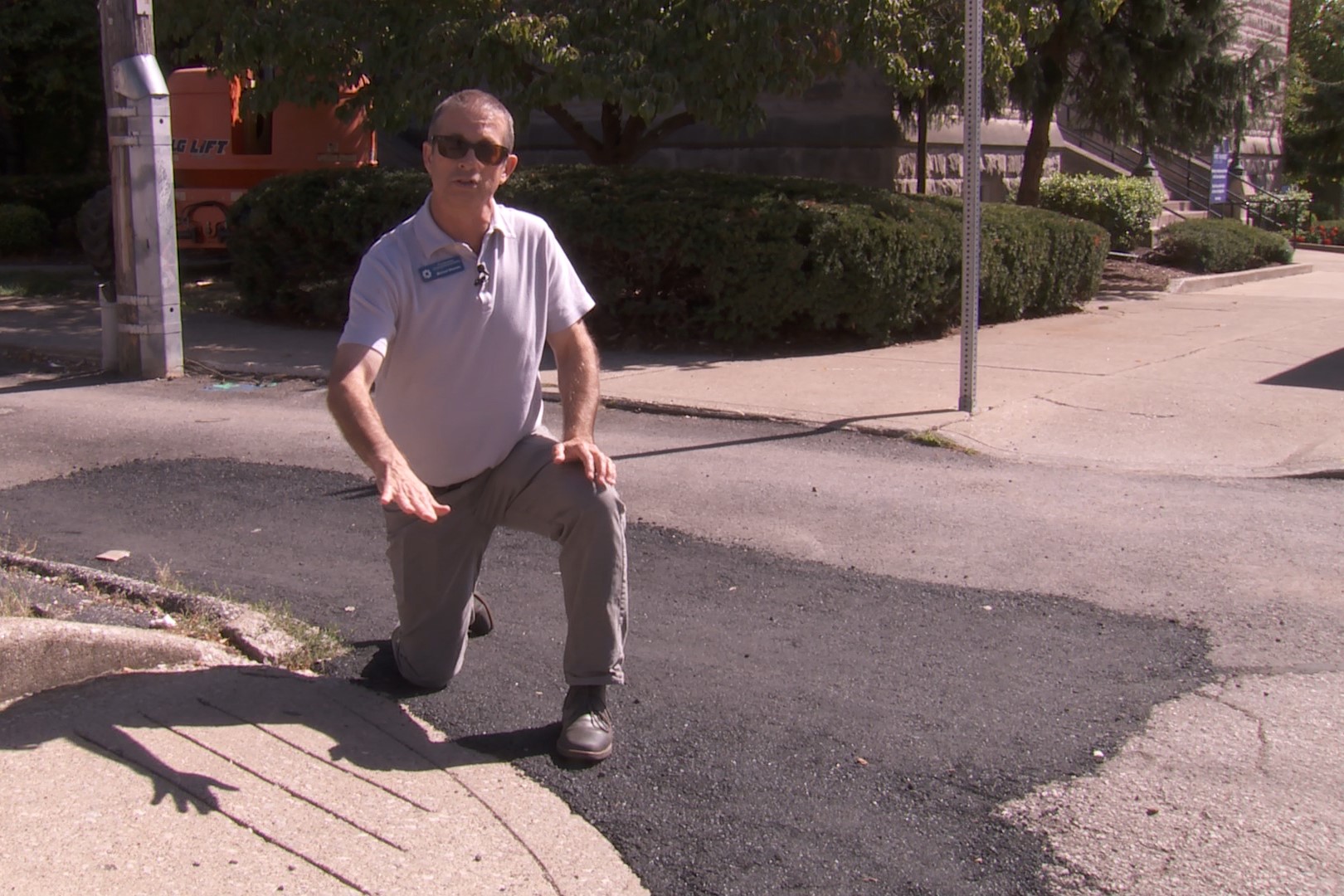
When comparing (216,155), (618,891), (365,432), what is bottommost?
(618,891)

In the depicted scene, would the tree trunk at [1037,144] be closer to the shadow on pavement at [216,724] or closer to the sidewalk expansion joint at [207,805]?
the shadow on pavement at [216,724]

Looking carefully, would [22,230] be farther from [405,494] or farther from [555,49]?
[405,494]

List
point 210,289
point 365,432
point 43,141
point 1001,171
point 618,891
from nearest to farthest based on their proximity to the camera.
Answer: point 618,891, point 365,432, point 210,289, point 1001,171, point 43,141

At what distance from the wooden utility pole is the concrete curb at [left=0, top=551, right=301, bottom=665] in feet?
17.7

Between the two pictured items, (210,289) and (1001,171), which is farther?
(1001,171)

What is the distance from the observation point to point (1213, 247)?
61.1 feet

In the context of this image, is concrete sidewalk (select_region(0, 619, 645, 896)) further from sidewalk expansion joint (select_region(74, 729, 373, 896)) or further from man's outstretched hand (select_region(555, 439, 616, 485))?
man's outstretched hand (select_region(555, 439, 616, 485))

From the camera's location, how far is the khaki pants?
3.89 metres

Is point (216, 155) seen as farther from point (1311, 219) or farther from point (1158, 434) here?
point (1311, 219)

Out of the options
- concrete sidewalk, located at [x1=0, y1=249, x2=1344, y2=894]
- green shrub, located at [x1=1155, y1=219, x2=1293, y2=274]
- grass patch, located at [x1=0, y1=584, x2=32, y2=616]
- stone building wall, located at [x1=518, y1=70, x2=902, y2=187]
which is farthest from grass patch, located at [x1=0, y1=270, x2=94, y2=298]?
green shrub, located at [x1=1155, y1=219, x2=1293, y2=274]

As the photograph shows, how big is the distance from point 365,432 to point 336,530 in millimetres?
2856

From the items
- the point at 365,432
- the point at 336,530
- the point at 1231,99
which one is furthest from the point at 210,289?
the point at 365,432

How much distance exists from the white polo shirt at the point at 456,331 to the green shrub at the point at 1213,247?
53.8 ft

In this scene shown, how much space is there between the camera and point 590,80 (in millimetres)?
10883
